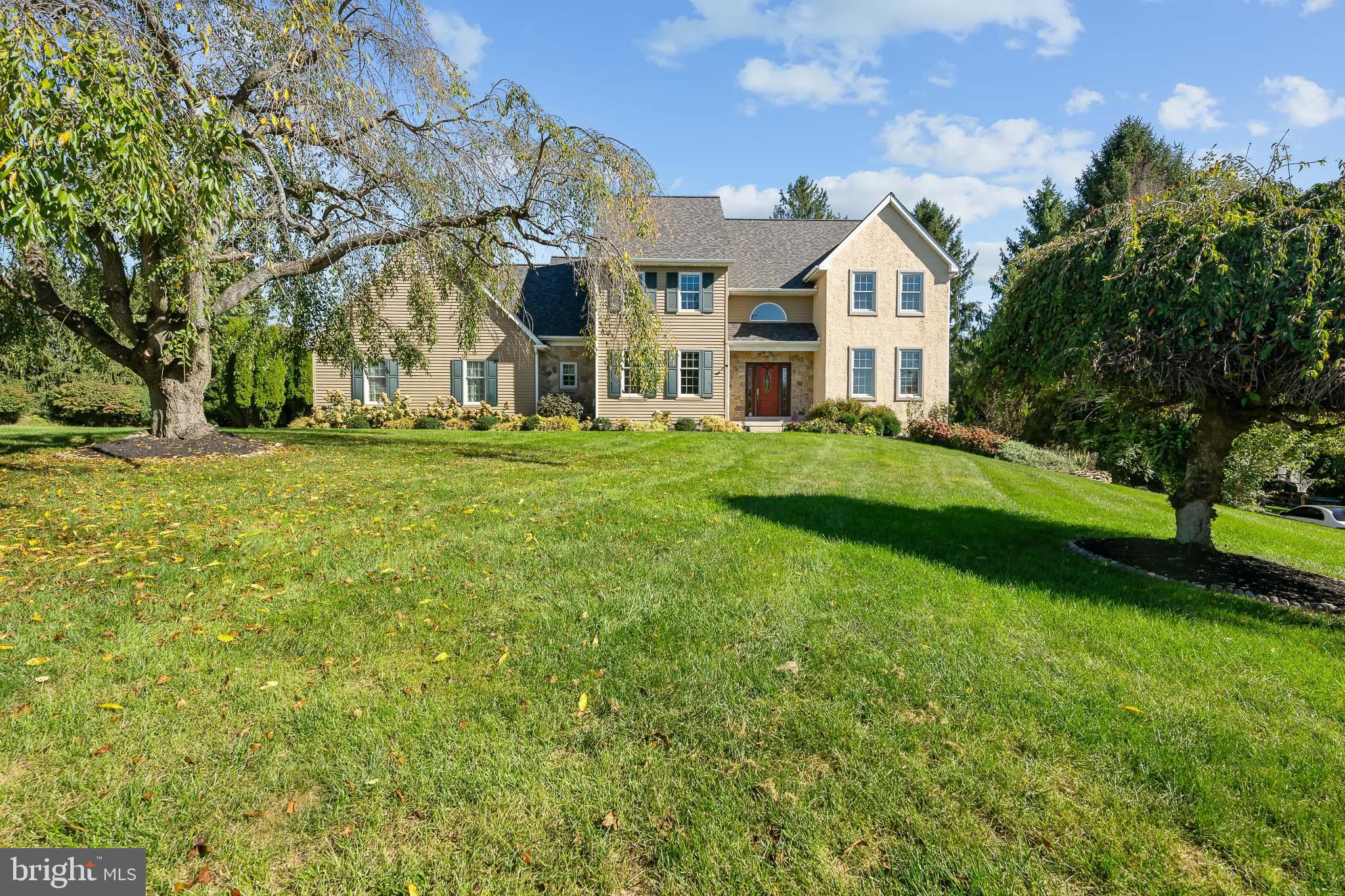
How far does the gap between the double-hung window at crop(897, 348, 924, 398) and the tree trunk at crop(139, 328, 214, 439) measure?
19.1 metres

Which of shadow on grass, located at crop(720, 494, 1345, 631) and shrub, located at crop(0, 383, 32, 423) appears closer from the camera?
shadow on grass, located at crop(720, 494, 1345, 631)

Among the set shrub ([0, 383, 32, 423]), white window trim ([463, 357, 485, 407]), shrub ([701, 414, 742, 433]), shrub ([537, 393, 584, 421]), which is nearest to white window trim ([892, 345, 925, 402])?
shrub ([701, 414, 742, 433])

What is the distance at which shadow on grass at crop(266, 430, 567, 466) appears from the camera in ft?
38.2

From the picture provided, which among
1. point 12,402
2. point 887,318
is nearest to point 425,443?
point 887,318

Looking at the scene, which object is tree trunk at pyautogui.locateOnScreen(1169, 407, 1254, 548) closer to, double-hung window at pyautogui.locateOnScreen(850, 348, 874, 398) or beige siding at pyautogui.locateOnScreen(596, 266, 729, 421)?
beige siding at pyautogui.locateOnScreen(596, 266, 729, 421)

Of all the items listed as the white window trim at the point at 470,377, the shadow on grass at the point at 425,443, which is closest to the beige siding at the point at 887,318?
the white window trim at the point at 470,377

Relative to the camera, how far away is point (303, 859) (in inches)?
81.4

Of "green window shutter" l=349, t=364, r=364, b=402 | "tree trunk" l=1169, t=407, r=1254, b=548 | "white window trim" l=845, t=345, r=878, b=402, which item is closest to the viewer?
"tree trunk" l=1169, t=407, r=1254, b=548

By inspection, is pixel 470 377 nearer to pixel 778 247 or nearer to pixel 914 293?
pixel 778 247

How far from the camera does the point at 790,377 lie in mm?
22734

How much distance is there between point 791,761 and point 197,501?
22.9ft

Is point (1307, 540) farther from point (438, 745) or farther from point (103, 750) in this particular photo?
point (103, 750)

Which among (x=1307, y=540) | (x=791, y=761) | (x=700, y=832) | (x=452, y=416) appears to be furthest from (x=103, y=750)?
(x=452, y=416)

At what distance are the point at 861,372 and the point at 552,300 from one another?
11.1 metres
